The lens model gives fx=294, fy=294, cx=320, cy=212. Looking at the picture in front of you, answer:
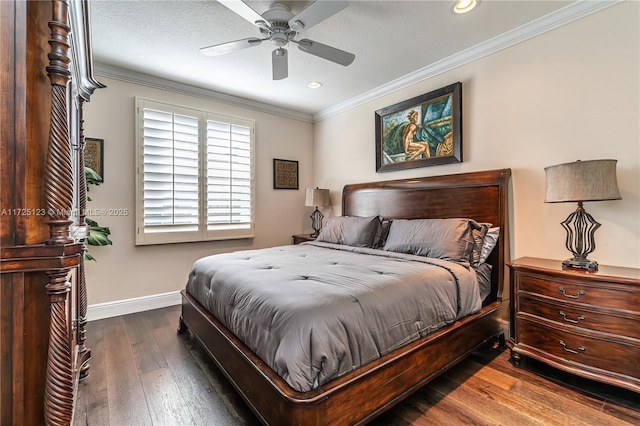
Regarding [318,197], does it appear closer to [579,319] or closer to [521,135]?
[521,135]

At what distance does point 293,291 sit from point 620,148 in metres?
2.52

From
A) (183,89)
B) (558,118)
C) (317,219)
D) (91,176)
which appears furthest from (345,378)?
(183,89)

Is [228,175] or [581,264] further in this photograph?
[228,175]

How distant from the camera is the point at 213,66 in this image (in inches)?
125

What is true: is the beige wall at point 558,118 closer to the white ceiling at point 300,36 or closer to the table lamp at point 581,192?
the table lamp at point 581,192

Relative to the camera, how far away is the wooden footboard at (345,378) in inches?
51.4

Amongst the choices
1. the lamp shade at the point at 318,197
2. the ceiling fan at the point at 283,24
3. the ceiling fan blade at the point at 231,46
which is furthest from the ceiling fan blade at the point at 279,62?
the lamp shade at the point at 318,197

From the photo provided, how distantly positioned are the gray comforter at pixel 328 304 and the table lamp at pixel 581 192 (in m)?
0.76

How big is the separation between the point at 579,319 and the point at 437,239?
40.4 inches

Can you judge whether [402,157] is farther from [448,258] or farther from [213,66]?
[213,66]

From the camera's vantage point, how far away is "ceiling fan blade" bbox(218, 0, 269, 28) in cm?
188

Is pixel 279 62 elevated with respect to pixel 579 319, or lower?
elevated

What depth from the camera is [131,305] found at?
3.36 meters

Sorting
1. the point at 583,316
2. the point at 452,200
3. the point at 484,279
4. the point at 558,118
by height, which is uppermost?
the point at 558,118
